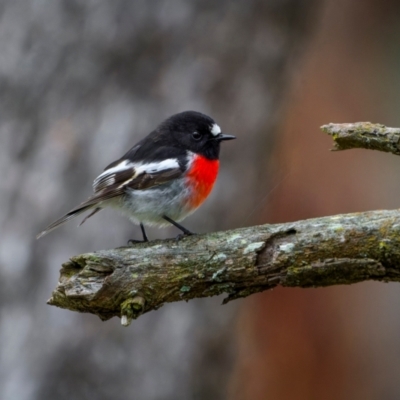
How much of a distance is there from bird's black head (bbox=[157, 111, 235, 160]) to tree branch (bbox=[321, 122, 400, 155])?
148cm

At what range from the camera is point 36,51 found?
5285 millimetres

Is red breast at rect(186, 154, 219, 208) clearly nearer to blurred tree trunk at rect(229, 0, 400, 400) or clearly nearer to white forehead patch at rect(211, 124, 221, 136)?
white forehead patch at rect(211, 124, 221, 136)

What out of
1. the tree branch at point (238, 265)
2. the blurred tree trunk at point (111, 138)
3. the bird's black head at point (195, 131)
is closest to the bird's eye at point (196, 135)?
the bird's black head at point (195, 131)

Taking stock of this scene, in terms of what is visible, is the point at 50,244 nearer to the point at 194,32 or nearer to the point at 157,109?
the point at 157,109

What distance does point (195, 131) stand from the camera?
14.1 ft

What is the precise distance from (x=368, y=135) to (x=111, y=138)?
8.83 ft

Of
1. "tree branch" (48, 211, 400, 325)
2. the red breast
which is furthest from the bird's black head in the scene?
"tree branch" (48, 211, 400, 325)

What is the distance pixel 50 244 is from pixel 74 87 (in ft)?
4.04

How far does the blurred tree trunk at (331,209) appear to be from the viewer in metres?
5.17

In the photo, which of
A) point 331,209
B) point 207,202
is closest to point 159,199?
point 207,202

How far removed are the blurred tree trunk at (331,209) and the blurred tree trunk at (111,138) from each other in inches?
8.0

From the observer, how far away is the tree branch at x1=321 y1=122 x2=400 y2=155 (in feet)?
9.19

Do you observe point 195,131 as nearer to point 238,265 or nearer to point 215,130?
point 215,130

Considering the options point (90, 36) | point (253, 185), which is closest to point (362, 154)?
point (253, 185)
